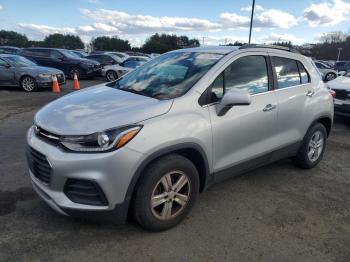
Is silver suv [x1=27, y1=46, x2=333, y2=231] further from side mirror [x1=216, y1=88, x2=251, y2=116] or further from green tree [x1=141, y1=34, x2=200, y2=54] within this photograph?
green tree [x1=141, y1=34, x2=200, y2=54]

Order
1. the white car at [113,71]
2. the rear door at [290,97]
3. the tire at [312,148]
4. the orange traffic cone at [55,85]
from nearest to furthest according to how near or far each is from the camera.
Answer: the rear door at [290,97] → the tire at [312,148] → the orange traffic cone at [55,85] → the white car at [113,71]

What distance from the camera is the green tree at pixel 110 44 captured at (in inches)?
3514

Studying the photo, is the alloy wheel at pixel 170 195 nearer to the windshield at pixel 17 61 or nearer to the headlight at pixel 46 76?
the headlight at pixel 46 76

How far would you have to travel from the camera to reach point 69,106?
3.55 m

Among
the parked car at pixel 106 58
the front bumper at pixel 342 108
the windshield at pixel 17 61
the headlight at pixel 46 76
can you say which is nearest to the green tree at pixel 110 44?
the parked car at pixel 106 58

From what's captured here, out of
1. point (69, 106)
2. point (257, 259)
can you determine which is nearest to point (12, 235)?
point (69, 106)

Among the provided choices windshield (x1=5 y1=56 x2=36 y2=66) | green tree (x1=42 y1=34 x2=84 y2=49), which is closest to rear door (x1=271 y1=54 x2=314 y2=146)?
windshield (x1=5 y1=56 x2=36 y2=66)

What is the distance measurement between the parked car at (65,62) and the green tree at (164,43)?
57.2 metres

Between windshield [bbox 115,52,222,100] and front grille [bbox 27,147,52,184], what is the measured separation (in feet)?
3.98

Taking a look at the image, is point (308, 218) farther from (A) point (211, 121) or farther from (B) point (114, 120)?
(B) point (114, 120)

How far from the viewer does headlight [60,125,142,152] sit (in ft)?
9.75

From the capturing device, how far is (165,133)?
10.5 feet

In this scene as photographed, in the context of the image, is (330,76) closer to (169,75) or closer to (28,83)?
(28,83)

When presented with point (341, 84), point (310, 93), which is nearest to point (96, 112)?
point (310, 93)
